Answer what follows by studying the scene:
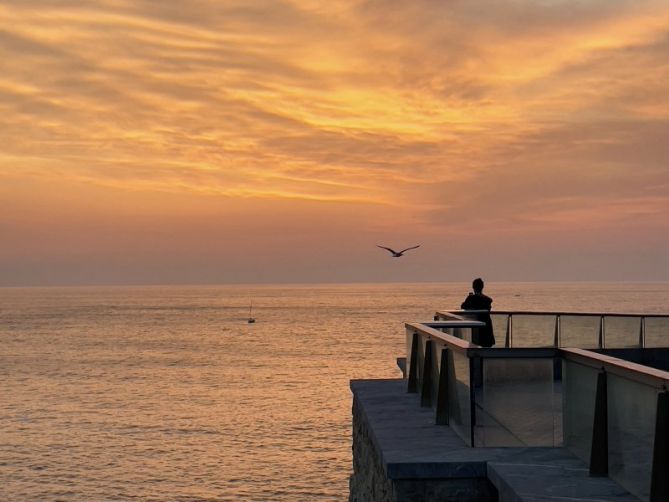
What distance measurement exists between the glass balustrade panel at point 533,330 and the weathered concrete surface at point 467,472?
8.78 metres

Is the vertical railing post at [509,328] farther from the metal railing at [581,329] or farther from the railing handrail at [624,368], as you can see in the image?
the railing handrail at [624,368]

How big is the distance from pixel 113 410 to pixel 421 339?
46120 mm

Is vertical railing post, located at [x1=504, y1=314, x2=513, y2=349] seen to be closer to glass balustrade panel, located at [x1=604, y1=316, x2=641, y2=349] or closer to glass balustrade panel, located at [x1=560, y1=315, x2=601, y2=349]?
glass balustrade panel, located at [x1=560, y1=315, x2=601, y2=349]

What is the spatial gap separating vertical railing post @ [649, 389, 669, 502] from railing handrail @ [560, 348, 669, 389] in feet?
0.34

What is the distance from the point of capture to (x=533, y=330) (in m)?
18.6

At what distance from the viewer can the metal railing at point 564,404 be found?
6282mm

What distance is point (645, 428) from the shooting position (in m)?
6.35

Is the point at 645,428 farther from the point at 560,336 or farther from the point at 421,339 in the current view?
the point at 560,336

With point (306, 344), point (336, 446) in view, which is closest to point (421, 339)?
point (336, 446)

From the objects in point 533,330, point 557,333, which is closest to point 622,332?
point 557,333

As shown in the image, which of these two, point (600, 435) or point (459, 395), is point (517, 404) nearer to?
point (459, 395)

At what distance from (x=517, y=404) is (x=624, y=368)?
1823 mm

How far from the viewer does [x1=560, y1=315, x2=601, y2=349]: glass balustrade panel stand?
736 inches

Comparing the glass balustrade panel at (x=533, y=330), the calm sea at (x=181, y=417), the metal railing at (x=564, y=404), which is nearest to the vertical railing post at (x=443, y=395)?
the metal railing at (x=564, y=404)
